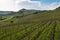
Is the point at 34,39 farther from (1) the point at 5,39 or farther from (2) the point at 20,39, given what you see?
(1) the point at 5,39

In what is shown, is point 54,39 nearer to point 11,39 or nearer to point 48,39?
point 48,39

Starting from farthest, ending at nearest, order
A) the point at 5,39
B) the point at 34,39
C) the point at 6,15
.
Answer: the point at 6,15 → the point at 5,39 → the point at 34,39

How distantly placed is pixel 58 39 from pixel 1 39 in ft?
62.8

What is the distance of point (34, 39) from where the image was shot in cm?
5838

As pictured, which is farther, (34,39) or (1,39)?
(1,39)

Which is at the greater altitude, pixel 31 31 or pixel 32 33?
pixel 32 33

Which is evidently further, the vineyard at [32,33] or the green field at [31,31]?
the green field at [31,31]

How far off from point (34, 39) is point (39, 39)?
175cm

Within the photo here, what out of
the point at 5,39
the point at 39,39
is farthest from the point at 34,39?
the point at 5,39

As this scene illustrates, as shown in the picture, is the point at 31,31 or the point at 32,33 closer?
the point at 32,33

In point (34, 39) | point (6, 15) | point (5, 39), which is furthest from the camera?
point (6, 15)

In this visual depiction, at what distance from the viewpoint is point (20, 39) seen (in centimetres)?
6081

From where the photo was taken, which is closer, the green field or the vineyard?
the vineyard

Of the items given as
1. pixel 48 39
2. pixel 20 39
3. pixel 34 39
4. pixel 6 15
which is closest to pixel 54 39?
pixel 48 39
